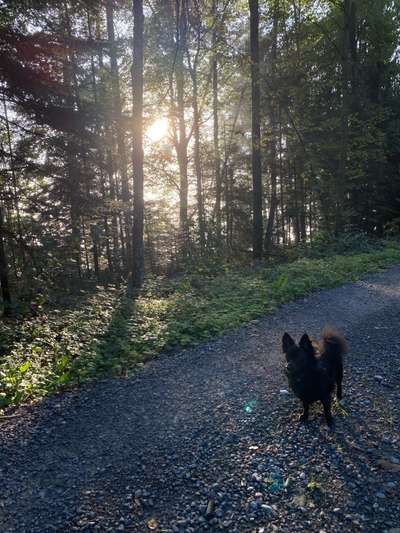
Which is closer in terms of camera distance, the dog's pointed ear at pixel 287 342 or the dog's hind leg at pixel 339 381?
the dog's pointed ear at pixel 287 342

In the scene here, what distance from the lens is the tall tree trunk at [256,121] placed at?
1392 centimetres

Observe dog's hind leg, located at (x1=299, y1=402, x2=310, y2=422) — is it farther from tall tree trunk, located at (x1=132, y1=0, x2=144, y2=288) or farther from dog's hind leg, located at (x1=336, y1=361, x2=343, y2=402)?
tall tree trunk, located at (x1=132, y1=0, x2=144, y2=288)

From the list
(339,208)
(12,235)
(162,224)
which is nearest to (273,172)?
(339,208)

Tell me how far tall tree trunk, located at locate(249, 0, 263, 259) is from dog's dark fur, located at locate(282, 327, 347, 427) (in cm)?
1150

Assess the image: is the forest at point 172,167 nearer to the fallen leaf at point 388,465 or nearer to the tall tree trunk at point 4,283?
the tall tree trunk at point 4,283

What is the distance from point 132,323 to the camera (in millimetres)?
7367

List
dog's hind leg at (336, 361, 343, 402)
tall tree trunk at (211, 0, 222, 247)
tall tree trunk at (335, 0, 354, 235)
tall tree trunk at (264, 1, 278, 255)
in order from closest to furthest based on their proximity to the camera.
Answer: dog's hind leg at (336, 361, 343, 402) < tall tree trunk at (335, 0, 354, 235) < tall tree trunk at (264, 1, 278, 255) < tall tree trunk at (211, 0, 222, 247)

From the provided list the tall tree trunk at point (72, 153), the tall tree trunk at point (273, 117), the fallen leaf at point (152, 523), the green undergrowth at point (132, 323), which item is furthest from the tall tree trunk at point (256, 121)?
the fallen leaf at point (152, 523)

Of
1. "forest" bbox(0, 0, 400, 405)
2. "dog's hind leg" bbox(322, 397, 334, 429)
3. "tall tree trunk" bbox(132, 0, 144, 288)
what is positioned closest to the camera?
"dog's hind leg" bbox(322, 397, 334, 429)

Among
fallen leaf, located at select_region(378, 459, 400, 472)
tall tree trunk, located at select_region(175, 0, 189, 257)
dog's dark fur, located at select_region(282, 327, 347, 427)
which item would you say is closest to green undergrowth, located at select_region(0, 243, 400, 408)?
dog's dark fur, located at select_region(282, 327, 347, 427)

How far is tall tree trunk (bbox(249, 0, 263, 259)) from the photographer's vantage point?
13922 millimetres

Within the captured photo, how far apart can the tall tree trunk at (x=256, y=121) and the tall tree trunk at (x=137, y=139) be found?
17.6 ft

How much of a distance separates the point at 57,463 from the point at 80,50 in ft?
28.3

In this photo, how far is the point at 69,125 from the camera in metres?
8.15
